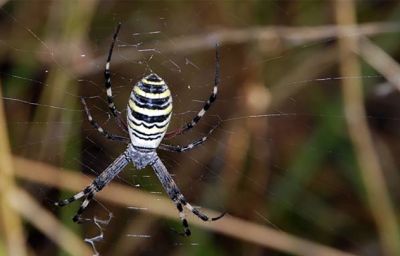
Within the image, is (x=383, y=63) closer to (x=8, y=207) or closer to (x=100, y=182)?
(x=100, y=182)

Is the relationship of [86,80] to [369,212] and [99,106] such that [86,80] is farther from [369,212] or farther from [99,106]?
[369,212]

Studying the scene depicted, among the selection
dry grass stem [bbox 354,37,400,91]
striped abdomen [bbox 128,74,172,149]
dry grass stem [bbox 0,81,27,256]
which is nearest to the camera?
striped abdomen [bbox 128,74,172,149]

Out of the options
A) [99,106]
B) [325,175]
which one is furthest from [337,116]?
[99,106]

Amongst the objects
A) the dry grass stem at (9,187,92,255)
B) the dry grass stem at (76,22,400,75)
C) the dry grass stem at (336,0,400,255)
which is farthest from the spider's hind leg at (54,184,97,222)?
the dry grass stem at (336,0,400,255)

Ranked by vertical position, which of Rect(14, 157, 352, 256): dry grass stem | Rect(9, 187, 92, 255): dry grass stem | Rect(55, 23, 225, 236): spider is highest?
Rect(55, 23, 225, 236): spider

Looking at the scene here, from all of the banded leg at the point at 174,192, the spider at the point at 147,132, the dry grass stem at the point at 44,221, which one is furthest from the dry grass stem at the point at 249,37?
the dry grass stem at the point at 44,221

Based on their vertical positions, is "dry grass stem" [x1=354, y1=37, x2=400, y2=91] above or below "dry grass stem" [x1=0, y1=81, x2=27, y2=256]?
above

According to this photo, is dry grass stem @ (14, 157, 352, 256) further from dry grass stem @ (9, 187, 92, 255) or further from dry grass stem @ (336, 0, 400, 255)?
dry grass stem @ (336, 0, 400, 255)
